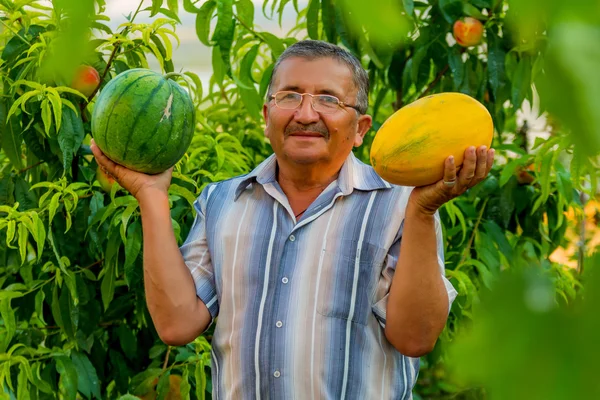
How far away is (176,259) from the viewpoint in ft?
5.99

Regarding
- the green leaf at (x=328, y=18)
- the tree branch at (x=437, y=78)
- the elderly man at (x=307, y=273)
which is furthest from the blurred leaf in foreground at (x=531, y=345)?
the tree branch at (x=437, y=78)

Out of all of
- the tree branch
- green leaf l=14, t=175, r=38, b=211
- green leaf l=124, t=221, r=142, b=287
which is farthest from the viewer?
the tree branch

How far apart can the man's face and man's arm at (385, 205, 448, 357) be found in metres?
0.31

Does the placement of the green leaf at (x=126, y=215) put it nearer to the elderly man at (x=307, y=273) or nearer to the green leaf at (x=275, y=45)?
the elderly man at (x=307, y=273)

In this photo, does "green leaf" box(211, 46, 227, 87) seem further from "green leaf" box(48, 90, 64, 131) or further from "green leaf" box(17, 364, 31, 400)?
"green leaf" box(17, 364, 31, 400)

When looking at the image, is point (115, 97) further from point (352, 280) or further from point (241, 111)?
point (241, 111)

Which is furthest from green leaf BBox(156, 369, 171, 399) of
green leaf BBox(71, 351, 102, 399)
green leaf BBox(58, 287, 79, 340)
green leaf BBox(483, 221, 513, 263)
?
green leaf BBox(483, 221, 513, 263)

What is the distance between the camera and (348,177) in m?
1.92

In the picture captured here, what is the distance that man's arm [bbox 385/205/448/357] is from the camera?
1.59 meters

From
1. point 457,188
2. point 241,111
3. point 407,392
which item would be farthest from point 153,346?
point 457,188

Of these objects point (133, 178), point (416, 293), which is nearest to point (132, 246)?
point (133, 178)

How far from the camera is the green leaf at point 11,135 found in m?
2.38

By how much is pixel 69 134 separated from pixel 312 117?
0.83 m

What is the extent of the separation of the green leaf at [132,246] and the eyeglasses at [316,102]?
68cm
